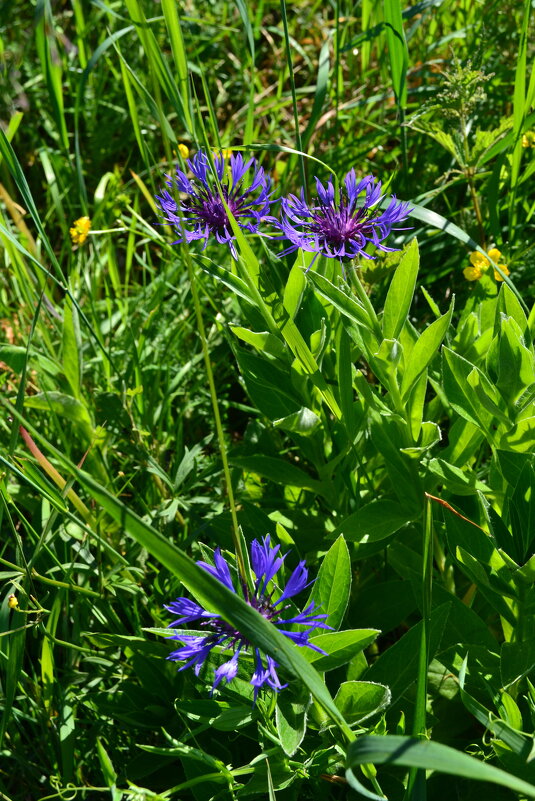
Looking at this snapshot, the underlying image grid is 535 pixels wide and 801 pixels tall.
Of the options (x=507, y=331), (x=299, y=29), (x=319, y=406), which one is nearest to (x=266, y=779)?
(x=319, y=406)

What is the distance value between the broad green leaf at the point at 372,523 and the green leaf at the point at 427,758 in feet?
1.51

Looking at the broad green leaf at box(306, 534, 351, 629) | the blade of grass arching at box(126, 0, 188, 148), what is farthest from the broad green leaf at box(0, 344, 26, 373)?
the broad green leaf at box(306, 534, 351, 629)

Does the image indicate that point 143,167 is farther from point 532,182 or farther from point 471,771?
point 471,771

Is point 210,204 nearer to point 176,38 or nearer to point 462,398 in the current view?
point 176,38

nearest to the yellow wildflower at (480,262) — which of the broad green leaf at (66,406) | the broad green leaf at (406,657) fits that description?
the broad green leaf at (406,657)

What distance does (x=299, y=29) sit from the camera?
2.98 m

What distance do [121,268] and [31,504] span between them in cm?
108

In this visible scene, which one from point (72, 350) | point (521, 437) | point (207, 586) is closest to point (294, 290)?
point (521, 437)

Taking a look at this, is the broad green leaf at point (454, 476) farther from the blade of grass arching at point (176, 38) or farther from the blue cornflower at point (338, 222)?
the blade of grass arching at point (176, 38)

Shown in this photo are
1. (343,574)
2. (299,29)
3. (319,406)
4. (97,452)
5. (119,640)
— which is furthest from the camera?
(299,29)

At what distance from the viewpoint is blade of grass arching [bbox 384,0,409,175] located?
1.65m

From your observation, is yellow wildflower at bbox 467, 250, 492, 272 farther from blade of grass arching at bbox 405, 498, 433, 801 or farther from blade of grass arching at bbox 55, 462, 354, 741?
blade of grass arching at bbox 55, 462, 354, 741

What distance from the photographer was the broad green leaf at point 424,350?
125cm

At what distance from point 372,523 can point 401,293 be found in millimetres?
377
